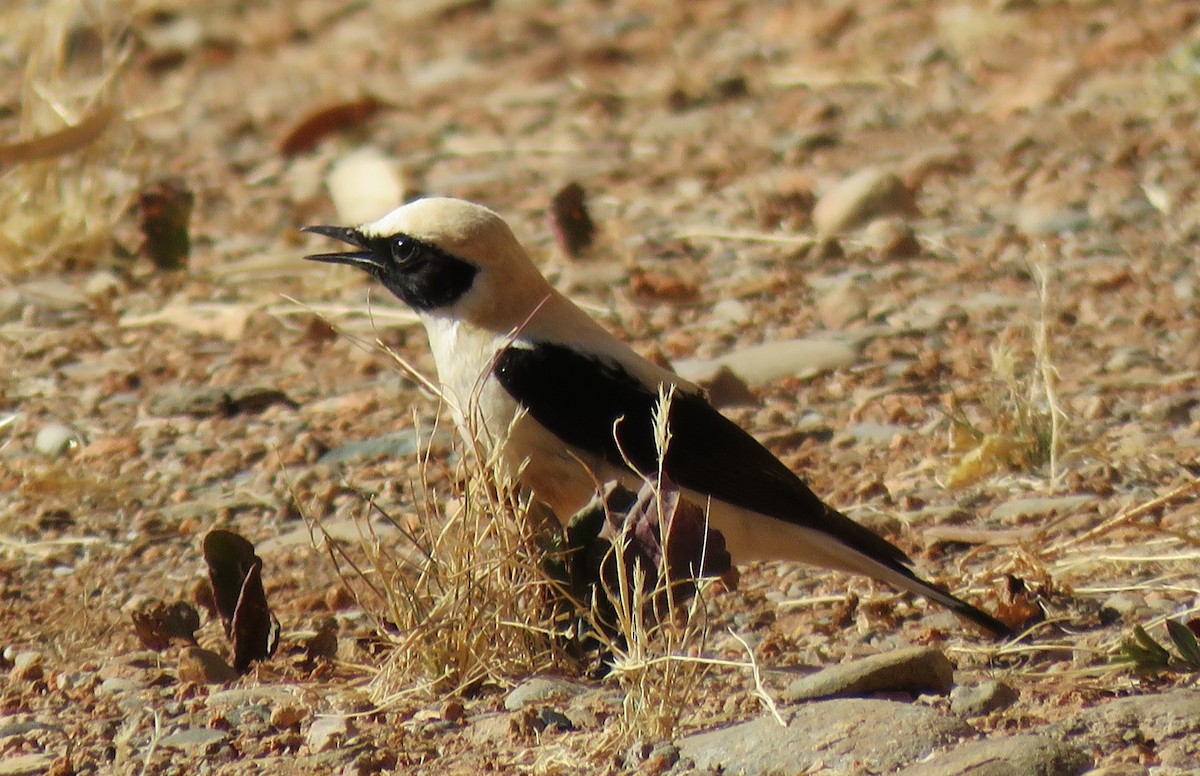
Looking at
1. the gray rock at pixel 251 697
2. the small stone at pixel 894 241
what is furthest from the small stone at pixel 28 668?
the small stone at pixel 894 241

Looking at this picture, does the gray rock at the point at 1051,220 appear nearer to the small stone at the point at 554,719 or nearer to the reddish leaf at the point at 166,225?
the reddish leaf at the point at 166,225

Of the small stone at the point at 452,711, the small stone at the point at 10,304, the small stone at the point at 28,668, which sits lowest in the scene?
the small stone at the point at 10,304

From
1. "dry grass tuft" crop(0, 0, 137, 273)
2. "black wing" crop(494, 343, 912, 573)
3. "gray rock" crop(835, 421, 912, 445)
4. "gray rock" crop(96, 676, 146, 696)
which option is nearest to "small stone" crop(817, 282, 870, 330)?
"gray rock" crop(835, 421, 912, 445)

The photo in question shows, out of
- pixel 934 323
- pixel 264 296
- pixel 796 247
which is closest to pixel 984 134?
pixel 796 247

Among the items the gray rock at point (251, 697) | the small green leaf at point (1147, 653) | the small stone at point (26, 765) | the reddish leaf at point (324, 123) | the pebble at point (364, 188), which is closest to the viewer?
the small stone at point (26, 765)

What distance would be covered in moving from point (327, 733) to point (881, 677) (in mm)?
1091

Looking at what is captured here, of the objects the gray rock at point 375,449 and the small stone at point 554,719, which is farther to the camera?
the gray rock at point 375,449

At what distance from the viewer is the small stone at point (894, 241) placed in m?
7.06

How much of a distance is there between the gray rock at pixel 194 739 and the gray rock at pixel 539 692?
1.88 feet

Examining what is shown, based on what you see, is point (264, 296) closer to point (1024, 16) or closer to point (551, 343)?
point (551, 343)

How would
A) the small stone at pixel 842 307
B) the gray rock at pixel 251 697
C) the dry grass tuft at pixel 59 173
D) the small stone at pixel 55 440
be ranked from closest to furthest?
1. the gray rock at pixel 251 697
2. the small stone at pixel 55 440
3. the small stone at pixel 842 307
4. the dry grass tuft at pixel 59 173

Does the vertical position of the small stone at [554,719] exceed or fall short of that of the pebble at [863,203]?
it exceeds it

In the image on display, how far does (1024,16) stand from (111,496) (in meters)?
6.03

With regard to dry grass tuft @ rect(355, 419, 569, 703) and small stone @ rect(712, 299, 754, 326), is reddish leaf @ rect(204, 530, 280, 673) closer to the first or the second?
dry grass tuft @ rect(355, 419, 569, 703)
